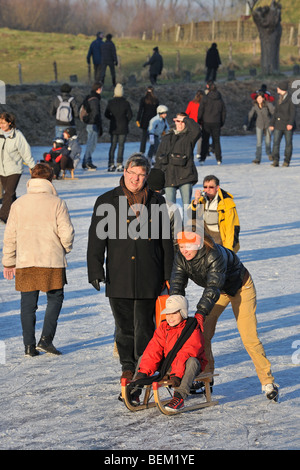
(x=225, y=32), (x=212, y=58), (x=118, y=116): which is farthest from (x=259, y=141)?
(x=225, y=32)

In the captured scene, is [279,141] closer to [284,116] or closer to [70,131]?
[284,116]

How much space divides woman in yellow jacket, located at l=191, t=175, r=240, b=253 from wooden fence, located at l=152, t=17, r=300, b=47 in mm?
50442

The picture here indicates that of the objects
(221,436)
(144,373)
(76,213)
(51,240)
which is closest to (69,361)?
(51,240)

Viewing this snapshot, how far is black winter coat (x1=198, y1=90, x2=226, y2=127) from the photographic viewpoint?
64.8ft

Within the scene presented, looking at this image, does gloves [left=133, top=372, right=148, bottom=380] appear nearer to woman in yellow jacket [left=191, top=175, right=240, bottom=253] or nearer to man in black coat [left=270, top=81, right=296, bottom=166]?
woman in yellow jacket [left=191, top=175, right=240, bottom=253]

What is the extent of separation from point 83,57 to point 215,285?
3914cm

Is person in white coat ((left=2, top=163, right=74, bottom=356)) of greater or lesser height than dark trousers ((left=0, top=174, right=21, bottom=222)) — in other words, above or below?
above

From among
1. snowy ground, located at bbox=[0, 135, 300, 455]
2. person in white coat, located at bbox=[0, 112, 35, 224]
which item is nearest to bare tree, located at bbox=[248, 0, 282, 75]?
person in white coat, located at bbox=[0, 112, 35, 224]

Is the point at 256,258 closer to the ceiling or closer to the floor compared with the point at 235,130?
closer to the ceiling

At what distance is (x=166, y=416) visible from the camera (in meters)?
5.70

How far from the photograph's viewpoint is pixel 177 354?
18.6ft

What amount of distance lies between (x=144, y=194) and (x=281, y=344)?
6.62ft

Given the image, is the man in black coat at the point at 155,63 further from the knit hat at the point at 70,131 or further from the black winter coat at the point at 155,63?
the knit hat at the point at 70,131

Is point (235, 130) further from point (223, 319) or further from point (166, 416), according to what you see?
point (166, 416)
